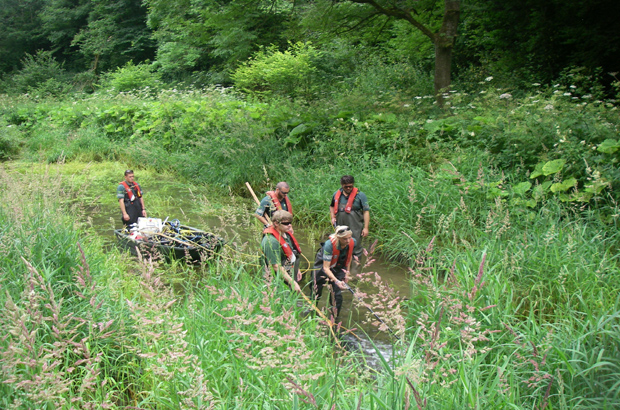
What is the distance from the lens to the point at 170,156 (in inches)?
630

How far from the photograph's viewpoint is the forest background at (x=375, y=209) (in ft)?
9.34

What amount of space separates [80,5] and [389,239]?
42.2 m

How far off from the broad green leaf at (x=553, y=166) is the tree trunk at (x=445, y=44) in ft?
16.6

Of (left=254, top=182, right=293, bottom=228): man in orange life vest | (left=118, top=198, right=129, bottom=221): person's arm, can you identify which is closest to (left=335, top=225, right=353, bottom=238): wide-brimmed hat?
(left=254, top=182, right=293, bottom=228): man in orange life vest

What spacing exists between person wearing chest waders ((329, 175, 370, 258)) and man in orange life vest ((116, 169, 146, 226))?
3.93m

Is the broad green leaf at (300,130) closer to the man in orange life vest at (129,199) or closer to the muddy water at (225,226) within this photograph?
the muddy water at (225,226)

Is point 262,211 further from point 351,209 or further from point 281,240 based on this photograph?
point 281,240

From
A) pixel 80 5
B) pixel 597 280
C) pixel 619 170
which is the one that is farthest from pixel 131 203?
pixel 80 5

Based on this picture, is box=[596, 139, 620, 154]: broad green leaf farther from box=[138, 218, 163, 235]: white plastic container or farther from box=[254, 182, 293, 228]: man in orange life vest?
box=[138, 218, 163, 235]: white plastic container

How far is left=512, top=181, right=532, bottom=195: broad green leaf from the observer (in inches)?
303

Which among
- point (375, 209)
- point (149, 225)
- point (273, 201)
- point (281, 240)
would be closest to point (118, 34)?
point (149, 225)

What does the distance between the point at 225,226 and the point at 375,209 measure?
2.96 meters

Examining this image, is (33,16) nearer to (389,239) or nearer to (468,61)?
(468,61)

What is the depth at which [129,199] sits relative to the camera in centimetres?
884
